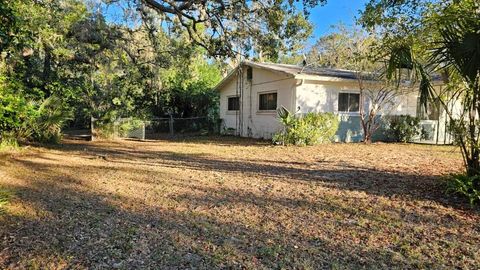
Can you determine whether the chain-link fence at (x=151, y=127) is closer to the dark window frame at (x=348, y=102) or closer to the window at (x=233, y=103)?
the window at (x=233, y=103)

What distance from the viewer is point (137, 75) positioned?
18.2m

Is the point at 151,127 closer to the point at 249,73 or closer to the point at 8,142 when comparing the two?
the point at 249,73

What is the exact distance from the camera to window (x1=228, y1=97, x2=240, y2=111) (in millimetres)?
18422

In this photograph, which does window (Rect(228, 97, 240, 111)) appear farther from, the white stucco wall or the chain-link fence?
the chain-link fence

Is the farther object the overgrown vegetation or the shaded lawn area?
the overgrown vegetation

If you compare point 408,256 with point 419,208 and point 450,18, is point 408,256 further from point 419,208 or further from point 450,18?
point 450,18

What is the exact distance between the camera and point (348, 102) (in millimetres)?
15180

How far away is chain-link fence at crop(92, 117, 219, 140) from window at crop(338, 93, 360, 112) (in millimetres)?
7433

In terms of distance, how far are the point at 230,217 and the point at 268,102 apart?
1165 centimetres

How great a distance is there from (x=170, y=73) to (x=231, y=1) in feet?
33.5

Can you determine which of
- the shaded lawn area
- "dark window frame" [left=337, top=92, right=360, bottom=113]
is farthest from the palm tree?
"dark window frame" [left=337, top=92, right=360, bottom=113]

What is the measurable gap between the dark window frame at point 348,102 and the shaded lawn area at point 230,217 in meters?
6.61

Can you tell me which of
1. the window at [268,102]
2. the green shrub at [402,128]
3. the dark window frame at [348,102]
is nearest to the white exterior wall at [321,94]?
the dark window frame at [348,102]

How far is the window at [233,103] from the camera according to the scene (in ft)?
60.4
